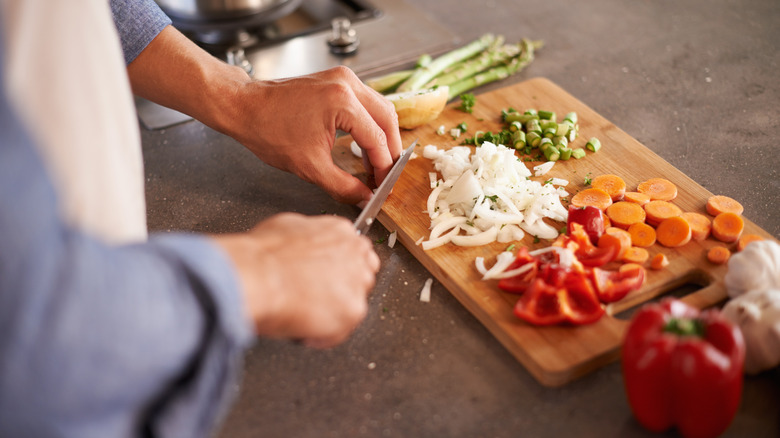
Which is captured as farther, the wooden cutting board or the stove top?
the stove top

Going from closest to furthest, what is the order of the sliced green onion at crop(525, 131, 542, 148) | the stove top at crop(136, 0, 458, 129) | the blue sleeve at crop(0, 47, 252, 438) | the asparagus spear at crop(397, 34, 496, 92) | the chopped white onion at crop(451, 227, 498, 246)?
1. the blue sleeve at crop(0, 47, 252, 438)
2. the chopped white onion at crop(451, 227, 498, 246)
3. the sliced green onion at crop(525, 131, 542, 148)
4. the asparagus spear at crop(397, 34, 496, 92)
5. the stove top at crop(136, 0, 458, 129)

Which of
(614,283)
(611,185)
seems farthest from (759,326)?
(611,185)

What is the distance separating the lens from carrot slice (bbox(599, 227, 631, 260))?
1254 mm

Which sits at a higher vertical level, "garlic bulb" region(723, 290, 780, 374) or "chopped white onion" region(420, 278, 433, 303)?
"garlic bulb" region(723, 290, 780, 374)

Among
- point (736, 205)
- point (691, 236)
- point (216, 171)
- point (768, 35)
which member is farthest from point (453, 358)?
point (768, 35)

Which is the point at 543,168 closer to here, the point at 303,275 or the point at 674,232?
the point at 674,232

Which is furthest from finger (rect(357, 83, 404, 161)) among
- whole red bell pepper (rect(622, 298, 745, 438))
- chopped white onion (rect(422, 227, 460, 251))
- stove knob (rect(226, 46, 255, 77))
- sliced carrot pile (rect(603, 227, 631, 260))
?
whole red bell pepper (rect(622, 298, 745, 438))

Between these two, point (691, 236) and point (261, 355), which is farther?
point (691, 236)

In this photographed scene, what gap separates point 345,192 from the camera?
143 cm

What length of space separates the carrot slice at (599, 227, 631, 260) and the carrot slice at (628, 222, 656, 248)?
0.5 inches

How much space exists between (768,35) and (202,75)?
1.74 meters

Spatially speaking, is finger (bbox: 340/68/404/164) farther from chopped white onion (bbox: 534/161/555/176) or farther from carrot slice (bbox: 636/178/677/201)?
carrot slice (bbox: 636/178/677/201)

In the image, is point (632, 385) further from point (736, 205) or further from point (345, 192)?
point (345, 192)

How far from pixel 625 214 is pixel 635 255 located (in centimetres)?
11
